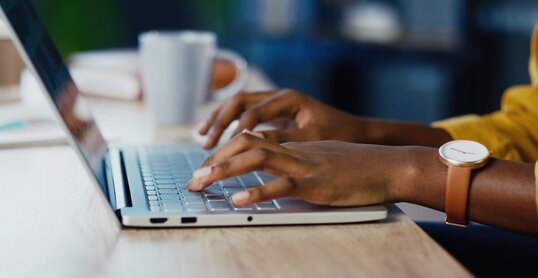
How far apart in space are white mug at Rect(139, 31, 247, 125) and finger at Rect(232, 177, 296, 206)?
61cm

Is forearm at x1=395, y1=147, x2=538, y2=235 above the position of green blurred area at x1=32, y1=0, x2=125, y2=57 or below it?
below

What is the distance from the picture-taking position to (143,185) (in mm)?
838

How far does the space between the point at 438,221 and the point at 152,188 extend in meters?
0.41

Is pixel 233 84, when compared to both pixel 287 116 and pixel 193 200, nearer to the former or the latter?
pixel 287 116

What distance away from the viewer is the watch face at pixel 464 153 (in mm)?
810

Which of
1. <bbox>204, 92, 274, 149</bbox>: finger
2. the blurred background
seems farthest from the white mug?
the blurred background

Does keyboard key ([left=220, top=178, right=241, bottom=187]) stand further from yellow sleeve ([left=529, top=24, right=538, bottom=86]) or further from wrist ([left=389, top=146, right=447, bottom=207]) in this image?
yellow sleeve ([left=529, top=24, right=538, bottom=86])

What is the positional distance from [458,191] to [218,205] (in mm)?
232

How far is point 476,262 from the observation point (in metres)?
1.01

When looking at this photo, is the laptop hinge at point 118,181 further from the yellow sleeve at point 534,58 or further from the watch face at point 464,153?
the yellow sleeve at point 534,58

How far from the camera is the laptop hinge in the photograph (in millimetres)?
775

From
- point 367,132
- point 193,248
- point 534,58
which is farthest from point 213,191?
point 534,58

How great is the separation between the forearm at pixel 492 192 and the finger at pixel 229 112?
1.06 feet

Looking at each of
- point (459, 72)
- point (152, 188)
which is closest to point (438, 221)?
point (152, 188)
